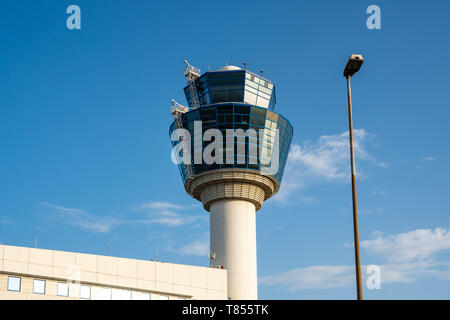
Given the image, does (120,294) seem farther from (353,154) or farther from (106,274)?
(353,154)

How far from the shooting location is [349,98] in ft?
92.3

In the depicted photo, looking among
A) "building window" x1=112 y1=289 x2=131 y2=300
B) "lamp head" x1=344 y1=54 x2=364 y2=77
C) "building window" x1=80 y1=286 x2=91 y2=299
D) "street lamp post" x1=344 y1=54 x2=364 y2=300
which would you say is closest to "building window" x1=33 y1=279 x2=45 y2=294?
"building window" x1=80 y1=286 x2=91 y2=299

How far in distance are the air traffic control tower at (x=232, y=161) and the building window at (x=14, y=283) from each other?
2956 centimetres

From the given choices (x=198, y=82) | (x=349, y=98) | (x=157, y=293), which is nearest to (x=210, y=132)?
(x=198, y=82)

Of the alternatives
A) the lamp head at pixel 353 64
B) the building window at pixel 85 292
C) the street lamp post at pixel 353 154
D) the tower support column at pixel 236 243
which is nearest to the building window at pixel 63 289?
the building window at pixel 85 292

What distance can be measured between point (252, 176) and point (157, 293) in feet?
81.8

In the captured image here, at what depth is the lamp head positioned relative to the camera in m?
26.9

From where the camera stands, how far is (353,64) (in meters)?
27.2

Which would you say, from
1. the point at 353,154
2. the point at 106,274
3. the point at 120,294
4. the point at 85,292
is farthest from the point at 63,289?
the point at 353,154

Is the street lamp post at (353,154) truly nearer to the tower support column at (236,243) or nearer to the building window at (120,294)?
the building window at (120,294)

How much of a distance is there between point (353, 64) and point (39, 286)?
27.0 meters

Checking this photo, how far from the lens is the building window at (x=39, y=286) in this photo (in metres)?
42.4

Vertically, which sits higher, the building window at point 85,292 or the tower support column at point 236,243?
the tower support column at point 236,243
